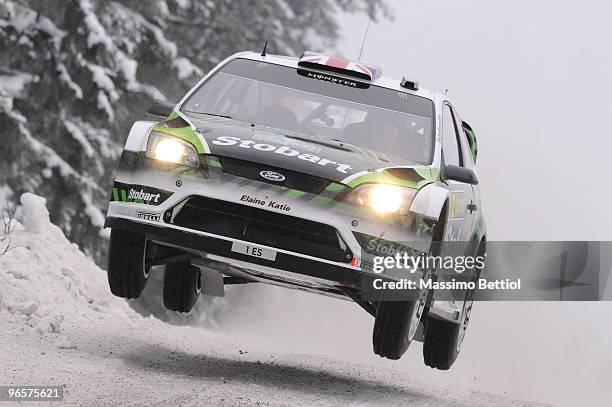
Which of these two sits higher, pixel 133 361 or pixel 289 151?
pixel 289 151

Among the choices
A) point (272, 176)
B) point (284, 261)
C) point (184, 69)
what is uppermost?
point (272, 176)

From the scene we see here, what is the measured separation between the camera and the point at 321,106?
29.9 ft

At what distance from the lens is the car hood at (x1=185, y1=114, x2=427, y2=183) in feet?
25.7

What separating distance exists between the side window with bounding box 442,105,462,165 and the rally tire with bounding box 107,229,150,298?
215cm

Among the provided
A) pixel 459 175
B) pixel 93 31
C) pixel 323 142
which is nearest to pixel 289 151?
pixel 323 142

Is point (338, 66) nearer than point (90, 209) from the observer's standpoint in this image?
Yes

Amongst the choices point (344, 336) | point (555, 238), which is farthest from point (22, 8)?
point (555, 238)

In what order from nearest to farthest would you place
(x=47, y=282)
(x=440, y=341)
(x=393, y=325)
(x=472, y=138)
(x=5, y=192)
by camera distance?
(x=393, y=325)
(x=440, y=341)
(x=47, y=282)
(x=472, y=138)
(x=5, y=192)

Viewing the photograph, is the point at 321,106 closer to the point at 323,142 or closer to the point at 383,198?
the point at 323,142

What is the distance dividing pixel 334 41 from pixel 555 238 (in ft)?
23.1

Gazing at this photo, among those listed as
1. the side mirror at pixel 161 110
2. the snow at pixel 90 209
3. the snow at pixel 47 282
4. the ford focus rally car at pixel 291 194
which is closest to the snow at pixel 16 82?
the snow at pixel 90 209

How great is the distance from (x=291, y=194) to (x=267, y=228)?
25 centimetres

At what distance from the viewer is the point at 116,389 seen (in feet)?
24.1

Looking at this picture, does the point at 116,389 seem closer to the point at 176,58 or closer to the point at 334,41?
the point at 176,58
